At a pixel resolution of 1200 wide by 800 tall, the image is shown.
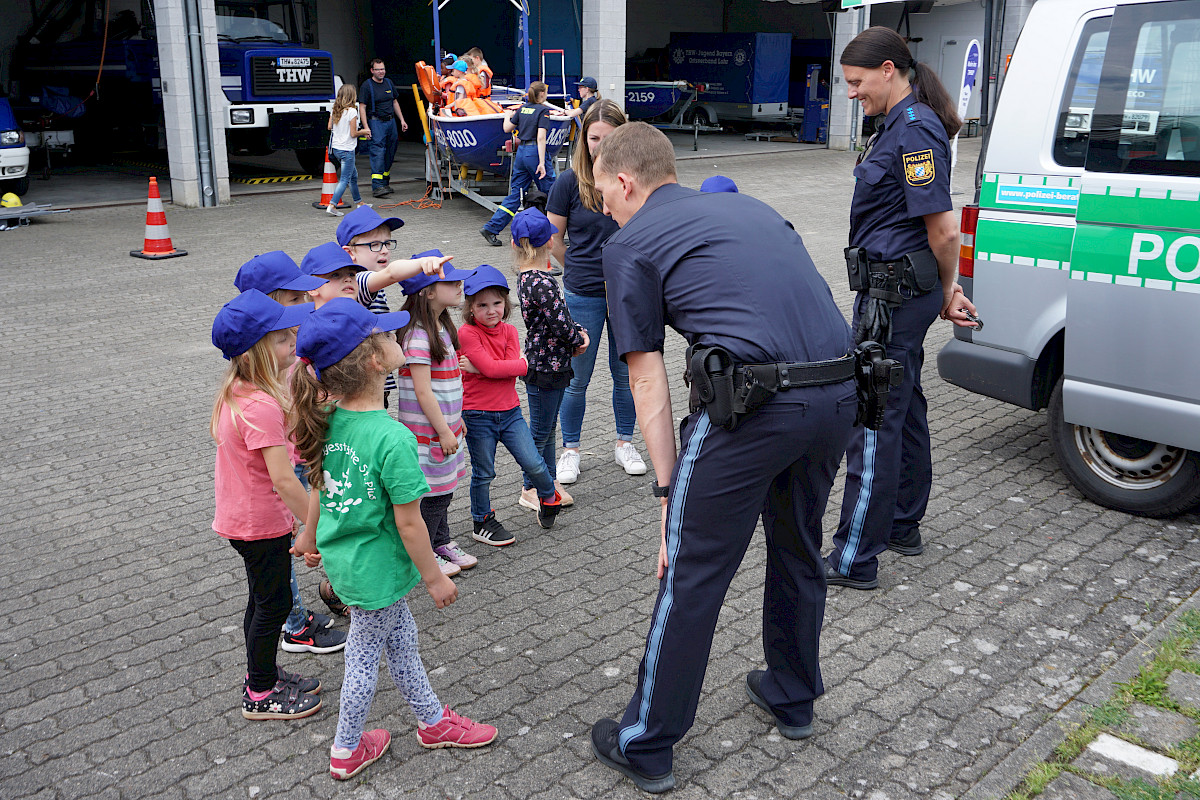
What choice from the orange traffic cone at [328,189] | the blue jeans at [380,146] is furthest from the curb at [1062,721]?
the blue jeans at [380,146]

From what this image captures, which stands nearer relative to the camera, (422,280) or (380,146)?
(422,280)

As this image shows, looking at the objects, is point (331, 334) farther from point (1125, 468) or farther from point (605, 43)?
point (605, 43)

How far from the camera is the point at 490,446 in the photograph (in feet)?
15.0

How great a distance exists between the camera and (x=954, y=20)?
24.0m

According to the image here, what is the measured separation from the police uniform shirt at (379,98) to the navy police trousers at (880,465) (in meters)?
12.2

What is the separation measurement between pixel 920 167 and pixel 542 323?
1.72m

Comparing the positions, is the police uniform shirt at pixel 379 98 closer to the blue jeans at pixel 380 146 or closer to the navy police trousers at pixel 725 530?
the blue jeans at pixel 380 146

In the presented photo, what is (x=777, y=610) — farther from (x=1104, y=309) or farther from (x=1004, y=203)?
(x=1004, y=203)

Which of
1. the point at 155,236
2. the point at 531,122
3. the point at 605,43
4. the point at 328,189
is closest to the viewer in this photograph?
the point at 155,236

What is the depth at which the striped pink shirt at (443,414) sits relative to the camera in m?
3.97

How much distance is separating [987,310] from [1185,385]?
0.99m

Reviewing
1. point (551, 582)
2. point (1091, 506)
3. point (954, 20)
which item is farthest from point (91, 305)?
point (954, 20)

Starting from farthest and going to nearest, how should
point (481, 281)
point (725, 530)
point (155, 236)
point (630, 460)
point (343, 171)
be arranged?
1. point (343, 171)
2. point (155, 236)
3. point (630, 460)
4. point (481, 281)
5. point (725, 530)

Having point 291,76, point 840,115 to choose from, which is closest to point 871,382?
point 291,76
